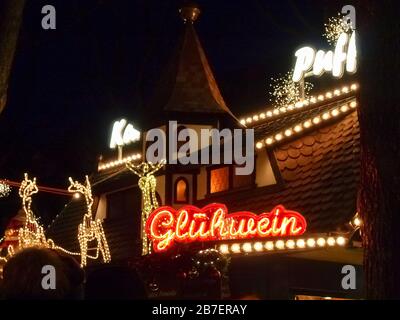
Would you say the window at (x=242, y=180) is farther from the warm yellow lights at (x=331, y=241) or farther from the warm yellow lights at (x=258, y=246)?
the warm yellow lights at (x=331, y=241)

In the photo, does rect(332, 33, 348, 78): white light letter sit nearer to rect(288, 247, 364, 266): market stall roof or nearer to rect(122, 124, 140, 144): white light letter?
rect(288, 247, 364, 266): market stall roof

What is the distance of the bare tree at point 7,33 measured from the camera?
7656 mm

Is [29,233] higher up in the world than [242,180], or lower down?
lower down

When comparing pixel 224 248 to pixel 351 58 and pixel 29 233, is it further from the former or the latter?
pixel 29 233

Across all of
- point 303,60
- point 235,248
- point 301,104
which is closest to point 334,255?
point 235,248

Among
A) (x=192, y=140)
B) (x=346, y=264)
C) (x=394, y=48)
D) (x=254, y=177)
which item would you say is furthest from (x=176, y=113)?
(x=394, y=48)

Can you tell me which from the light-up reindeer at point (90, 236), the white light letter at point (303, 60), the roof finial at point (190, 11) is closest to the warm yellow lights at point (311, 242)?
the white light letter at point (303, 60)

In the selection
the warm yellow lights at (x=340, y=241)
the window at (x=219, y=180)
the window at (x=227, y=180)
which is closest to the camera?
the warm yellow lights at (x=340, y=241)

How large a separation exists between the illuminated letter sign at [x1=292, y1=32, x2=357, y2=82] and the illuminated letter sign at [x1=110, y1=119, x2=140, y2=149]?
7117 millimetres

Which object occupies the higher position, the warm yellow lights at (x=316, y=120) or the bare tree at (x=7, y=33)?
the warm yellow lights at (x=316, y=120)

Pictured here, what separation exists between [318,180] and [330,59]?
5.08 metres

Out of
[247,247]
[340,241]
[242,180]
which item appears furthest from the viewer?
[242,180]

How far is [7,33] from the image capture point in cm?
770
